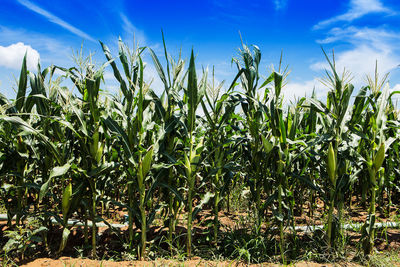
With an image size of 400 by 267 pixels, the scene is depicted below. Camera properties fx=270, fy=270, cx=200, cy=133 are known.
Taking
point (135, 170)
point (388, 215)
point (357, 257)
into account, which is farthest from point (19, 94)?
point (388, 215)

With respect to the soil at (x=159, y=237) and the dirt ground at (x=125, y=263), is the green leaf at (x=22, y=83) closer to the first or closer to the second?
the soil at (x=159, y=237)

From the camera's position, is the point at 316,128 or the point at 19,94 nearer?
the point at 19,94

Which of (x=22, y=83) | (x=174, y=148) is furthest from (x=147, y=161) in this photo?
(x=22, y=83)

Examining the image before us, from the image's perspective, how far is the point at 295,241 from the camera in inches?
137

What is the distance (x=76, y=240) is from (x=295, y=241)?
2971mm

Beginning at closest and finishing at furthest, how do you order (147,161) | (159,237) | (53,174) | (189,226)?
1. (53,174)
2. (147,161)
3. (189,226)
4. (159,237)

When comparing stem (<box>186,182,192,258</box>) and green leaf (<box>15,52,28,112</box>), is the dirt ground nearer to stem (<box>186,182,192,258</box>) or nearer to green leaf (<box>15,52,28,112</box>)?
stem (<box>186,182,192,258</box>)

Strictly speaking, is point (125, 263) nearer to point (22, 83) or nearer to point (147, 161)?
point (147, 161)

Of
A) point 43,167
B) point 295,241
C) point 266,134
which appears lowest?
point 295,241

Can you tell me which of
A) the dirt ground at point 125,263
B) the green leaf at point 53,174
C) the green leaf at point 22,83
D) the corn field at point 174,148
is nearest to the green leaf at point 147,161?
the corn field at point 174,148

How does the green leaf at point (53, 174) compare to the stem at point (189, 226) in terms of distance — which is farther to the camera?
the stem at point (189, 226)

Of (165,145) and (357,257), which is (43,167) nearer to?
(165,145)

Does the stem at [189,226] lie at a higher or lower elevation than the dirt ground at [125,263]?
higher

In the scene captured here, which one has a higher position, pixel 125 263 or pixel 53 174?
pixel 53 174
